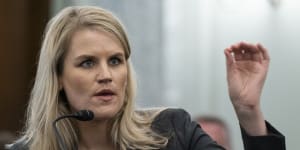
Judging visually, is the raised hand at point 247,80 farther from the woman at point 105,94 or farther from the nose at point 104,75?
the nose at point 104,75

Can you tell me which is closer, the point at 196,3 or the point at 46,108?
the point at 46,108

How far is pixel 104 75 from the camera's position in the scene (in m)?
2.62

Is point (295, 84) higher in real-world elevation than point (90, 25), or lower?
lower

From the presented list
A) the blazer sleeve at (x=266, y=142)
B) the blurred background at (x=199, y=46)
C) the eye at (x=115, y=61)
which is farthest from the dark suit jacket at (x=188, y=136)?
the blurred background at (x=199, y=46)

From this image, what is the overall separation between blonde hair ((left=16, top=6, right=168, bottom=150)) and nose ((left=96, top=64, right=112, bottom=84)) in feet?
0.39

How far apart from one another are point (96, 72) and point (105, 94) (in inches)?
3.2

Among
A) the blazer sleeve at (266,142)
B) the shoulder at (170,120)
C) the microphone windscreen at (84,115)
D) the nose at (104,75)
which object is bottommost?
the blazer sleeve at (266,142)

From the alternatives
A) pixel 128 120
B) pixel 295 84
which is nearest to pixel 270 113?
pixel 295 84

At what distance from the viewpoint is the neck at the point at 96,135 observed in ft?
9.07

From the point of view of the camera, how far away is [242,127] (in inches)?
102

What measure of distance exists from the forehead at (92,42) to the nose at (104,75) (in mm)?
61

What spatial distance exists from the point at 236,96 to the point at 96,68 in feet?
1.49

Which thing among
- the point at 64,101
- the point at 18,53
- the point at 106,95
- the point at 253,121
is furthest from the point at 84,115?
the point at 18,53

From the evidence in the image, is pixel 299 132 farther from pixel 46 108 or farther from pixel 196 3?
pixel 46 108
